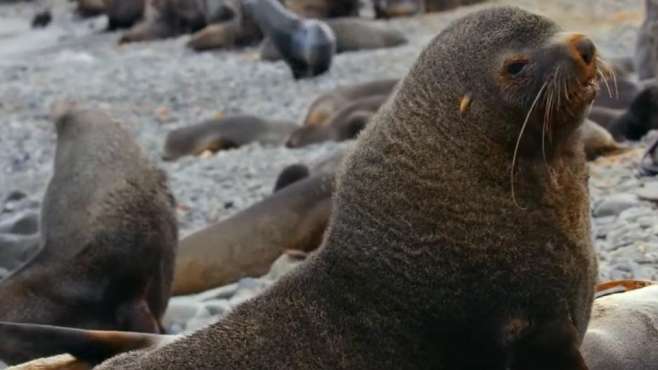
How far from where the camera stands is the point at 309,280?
3.74m

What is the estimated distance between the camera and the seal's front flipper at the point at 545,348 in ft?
11.6

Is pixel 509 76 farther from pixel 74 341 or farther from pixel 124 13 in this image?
pixel 124 13

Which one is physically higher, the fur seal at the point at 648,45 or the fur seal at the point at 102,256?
the fur seal at the point at 102,256

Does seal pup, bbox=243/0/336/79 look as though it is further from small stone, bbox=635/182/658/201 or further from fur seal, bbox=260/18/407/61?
small stone, bbox=635/182/658/201

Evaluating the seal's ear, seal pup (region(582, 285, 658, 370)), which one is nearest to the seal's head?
seal pup (region(582, 285, 658, 370))

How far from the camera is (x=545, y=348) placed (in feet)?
11.7

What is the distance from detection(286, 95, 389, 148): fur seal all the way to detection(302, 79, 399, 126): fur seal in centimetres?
72

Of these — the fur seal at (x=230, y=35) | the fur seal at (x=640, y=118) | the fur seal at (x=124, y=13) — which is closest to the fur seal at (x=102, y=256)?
the fur seal at (x=640, y=118)

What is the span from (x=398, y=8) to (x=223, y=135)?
381 inches

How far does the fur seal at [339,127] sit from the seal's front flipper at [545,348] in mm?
7893

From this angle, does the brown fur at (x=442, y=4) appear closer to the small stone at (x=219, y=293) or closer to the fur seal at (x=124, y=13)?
the fur seal at (x=124, y=13)

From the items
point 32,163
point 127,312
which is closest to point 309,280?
point 127,312

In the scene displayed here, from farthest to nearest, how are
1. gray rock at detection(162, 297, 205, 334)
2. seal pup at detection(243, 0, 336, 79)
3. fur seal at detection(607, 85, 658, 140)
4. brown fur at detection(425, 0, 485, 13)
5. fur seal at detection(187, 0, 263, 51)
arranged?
brown fur at detection(425, 0, 485, 13) → fur seal at detection(187, 0, 263, 51) → seal pup at detection(243, 0, 336, 79) → fur seal at detection(607, 85, 658, 140) → gray rock at detection(162, 297, 205, 334)

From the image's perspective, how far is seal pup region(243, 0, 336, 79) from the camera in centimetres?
1666
